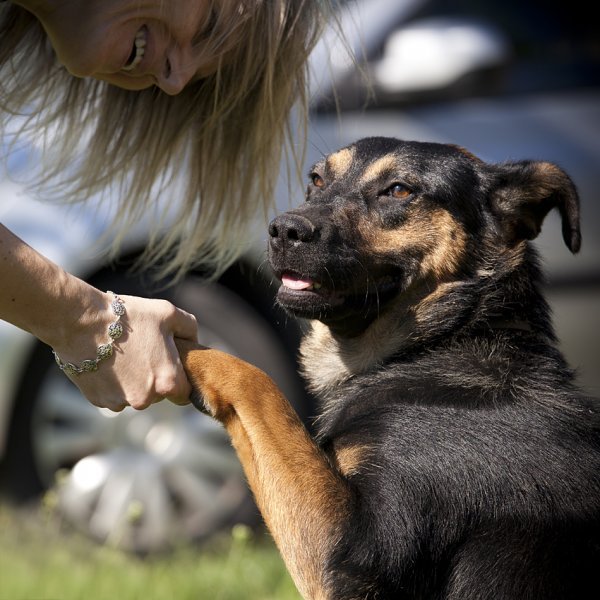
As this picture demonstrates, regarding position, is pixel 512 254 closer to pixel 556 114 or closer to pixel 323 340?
pixel 323 340

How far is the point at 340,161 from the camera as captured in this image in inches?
167

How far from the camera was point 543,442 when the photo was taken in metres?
3.36

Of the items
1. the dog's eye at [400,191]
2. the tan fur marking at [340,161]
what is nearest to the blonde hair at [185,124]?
the tan fur marking at [340,161]

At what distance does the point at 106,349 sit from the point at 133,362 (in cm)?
9

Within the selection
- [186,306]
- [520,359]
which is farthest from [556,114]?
[520,359]

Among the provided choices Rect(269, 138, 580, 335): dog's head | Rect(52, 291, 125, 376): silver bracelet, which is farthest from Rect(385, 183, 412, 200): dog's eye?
Rect(52, 291, 125, 376): silver bracelet

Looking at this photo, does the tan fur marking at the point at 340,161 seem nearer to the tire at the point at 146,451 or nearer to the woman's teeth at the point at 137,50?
the woman's teeth at the point at 137,50

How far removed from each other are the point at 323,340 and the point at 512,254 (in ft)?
2.59

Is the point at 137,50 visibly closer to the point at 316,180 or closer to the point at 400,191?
the point at 316,180

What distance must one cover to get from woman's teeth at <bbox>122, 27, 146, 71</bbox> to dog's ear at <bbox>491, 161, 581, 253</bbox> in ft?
4.36

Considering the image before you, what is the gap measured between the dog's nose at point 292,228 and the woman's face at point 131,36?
58 centimetres

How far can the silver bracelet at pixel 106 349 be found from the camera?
3.27 metres

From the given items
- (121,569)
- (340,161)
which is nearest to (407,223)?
(340,161)

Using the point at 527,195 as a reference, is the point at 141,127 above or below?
below
